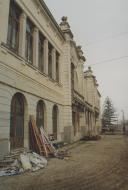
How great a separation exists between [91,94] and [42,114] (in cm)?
2326

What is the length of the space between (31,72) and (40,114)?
2786 mm

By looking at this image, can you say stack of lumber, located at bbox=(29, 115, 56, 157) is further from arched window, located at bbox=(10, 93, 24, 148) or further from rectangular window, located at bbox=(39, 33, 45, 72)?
rectangular window, located at bbox=(39, 33, 45, 72)

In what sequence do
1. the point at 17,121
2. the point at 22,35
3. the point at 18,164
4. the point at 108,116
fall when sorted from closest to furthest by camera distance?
the point at 18,164 < the point at 17,121 < the point at 22,35 < the point at 108,116

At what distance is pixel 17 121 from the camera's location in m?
9.91

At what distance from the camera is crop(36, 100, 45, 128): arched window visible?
1233 cm

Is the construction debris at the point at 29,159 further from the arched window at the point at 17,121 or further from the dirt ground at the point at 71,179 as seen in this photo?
the arched window at the point at 17,121

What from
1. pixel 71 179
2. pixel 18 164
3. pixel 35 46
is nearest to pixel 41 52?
pixel 35 46

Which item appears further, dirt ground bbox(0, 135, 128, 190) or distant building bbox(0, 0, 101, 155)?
distant building bbox(0, 0, 101, 155)

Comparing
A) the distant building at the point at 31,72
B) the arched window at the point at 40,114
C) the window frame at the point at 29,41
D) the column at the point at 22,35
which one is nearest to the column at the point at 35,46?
the distant building at the point at 31,72

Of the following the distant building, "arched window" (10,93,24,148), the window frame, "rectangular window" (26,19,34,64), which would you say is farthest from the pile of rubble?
"rectangular window" (26,19,34,64)

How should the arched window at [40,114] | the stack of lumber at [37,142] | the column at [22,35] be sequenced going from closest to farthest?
the stack of lumber at [37,142]
the column at [22,35]
the arched window at [40,114]

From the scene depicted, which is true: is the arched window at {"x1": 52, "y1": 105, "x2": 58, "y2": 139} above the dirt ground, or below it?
above

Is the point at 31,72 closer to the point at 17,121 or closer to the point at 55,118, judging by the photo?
the point at 17,121

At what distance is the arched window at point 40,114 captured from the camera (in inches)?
485
